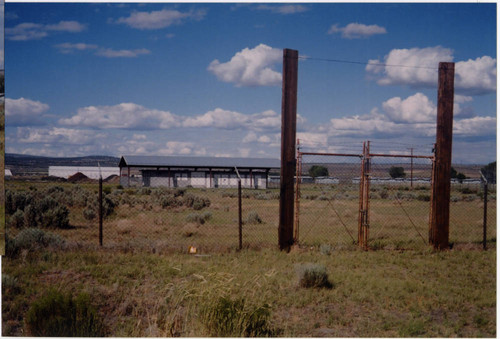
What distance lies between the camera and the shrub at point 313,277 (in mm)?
7434

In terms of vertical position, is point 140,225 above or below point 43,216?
below

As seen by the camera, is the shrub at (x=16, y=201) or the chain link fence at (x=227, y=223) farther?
the shrub at (x=16, y=201)

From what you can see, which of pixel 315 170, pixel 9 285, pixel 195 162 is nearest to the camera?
pixel 9 285

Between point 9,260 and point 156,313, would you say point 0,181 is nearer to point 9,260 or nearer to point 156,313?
point 9,260

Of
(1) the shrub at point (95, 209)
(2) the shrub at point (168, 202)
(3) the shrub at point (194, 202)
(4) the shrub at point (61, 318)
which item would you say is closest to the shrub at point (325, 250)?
(4) the shrub at point (61, 318)

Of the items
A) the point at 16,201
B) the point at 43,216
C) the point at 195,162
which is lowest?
the point at 43,216

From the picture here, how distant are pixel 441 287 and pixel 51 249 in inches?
286

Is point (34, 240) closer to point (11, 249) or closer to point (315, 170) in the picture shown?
point (11, 249)

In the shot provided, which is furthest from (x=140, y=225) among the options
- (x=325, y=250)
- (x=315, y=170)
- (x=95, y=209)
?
(x=315, y=170)

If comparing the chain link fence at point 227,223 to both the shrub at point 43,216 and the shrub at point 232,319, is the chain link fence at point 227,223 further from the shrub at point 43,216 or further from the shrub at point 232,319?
the shrub at point 232,319

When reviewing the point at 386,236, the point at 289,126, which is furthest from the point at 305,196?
the point at 289,126

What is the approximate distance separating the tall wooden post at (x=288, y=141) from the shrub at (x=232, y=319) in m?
4.14

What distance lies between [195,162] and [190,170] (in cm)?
91

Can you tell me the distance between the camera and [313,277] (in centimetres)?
746
